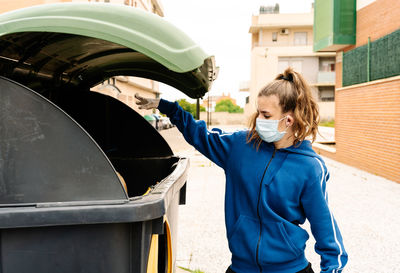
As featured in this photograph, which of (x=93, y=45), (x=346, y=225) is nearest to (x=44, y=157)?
(x=93, y=45)

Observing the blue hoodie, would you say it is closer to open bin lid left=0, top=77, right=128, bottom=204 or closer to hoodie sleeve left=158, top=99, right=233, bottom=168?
hoodie sleeve left=158, top=99, right=233, bottom=168

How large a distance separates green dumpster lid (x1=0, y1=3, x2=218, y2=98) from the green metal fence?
7582mm

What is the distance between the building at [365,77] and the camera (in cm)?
881

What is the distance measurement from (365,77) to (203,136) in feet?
31.0

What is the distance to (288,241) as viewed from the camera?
6.43 ft

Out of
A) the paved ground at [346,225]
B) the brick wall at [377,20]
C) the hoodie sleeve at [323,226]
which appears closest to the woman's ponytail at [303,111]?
the hoodie sleeve at [323,226]

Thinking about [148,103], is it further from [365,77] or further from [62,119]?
[365,77]

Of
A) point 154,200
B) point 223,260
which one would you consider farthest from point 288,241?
point 223,260

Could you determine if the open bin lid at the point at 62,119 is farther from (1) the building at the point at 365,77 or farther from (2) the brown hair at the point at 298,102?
(1) the building at the point at 365,77

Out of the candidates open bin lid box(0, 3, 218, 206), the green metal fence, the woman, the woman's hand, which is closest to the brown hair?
the woman

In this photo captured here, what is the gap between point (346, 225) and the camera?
5.37 m

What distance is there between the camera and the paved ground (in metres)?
4.12

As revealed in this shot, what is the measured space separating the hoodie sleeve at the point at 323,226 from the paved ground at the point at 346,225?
6.82ft

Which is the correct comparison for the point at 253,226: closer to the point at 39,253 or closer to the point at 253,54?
the point at 39,253
